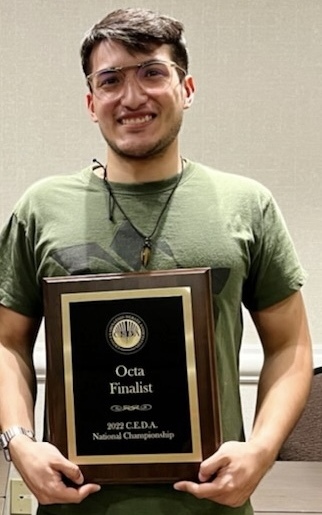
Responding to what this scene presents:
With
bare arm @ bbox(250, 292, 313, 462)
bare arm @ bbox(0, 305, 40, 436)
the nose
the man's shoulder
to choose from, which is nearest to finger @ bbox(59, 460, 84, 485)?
bare arm @ bbox(0, 305, 40, 436)

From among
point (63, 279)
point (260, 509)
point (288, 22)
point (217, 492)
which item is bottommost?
point (260, 509)

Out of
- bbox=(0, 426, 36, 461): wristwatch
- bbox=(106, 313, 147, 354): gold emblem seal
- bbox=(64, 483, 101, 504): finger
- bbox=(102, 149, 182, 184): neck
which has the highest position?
bbox=(102, 149, 182, 184): neck

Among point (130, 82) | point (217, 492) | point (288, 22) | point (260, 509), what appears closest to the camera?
point (217, 492)

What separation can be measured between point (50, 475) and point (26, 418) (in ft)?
0.43

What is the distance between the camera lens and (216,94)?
2338mm

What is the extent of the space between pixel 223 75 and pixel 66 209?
1301 mm

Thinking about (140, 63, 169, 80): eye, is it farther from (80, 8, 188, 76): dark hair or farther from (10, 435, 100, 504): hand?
(10, 435, 100, 504): hand

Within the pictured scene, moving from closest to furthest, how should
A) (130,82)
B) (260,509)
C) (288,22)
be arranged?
1. (130,82)
2. (260,509)
3. (288,22)

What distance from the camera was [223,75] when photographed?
233 cm

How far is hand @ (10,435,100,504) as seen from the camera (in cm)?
104

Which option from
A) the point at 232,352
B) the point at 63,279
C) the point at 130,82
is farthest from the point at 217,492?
the point at 130,82

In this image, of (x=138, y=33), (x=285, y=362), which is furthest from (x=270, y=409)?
(x=138, y=33)

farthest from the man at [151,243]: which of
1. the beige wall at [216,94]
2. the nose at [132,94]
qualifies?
the beige wall at [216,94]

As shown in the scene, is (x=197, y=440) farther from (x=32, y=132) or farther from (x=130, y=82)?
(x=32, y=132)
